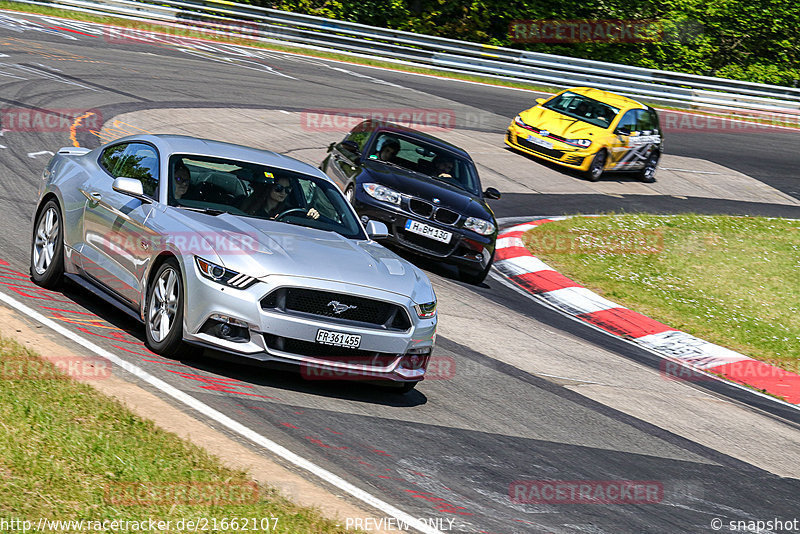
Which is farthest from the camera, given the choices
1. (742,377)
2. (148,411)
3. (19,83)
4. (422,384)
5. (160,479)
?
(19,83)

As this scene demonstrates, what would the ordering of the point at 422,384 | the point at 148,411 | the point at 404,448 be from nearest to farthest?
the point at 148,411, the point at 404,448, the point at 422,384

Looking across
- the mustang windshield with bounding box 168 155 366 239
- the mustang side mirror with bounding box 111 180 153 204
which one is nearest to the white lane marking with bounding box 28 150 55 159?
the mustang windshield with bounding box 168 155 366 239

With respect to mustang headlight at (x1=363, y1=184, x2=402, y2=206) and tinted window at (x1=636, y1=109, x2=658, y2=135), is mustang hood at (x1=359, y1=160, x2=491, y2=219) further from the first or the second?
tinted window at (x1=636, y1=109, x2=658, y2=135)

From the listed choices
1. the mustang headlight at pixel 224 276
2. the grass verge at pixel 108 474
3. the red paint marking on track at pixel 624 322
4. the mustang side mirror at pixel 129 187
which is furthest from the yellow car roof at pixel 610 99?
the grass verge at pixel 108 474

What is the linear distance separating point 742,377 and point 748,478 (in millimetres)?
4142

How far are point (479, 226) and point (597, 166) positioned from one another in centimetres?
998

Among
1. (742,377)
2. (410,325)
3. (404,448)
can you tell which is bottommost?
(742,377)

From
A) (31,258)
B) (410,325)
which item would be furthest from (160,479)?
(31,258)

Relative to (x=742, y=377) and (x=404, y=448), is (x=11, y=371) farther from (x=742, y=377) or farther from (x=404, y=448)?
(x=742, y=377)

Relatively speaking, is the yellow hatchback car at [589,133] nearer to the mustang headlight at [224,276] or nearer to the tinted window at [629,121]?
the tinted window at [629,121]

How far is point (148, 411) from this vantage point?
19.3ft

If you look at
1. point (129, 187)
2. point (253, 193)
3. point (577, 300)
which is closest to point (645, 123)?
point (577, 300)

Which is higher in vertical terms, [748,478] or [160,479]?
[160,479]

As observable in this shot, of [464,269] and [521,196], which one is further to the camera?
[521,196]
